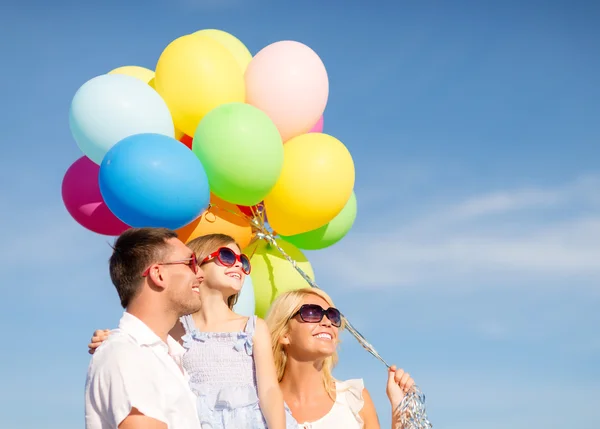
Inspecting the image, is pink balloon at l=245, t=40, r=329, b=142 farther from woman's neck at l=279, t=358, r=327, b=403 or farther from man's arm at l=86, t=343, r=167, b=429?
man's arm at l=86, t=343, r=167, b=429

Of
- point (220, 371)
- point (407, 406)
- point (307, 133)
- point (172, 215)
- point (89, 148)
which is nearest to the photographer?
point (220, 371)

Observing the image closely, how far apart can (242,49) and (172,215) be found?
6.16ft

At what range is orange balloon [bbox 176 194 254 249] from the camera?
519 cm

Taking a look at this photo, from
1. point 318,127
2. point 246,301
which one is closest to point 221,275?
point 246,301

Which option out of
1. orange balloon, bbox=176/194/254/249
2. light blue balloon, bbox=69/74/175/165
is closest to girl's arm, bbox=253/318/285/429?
orange balloon, bbox=176/194/254/249

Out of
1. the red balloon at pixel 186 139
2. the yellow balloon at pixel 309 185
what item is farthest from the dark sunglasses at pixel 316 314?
the red balloon at pixel 186 139

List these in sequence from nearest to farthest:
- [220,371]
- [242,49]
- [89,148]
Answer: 1. [220,371]
2. [89,148]
3. [242,49]

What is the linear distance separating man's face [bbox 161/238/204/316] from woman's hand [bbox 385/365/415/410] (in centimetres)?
178

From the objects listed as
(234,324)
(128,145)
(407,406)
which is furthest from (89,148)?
(407,406)

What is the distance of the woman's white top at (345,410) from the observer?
178 inches

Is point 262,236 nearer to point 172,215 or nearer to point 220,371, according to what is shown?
point 172,215

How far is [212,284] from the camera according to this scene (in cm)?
425

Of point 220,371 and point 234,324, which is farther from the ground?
point 234,324

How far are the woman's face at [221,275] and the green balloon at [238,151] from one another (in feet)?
2.81
